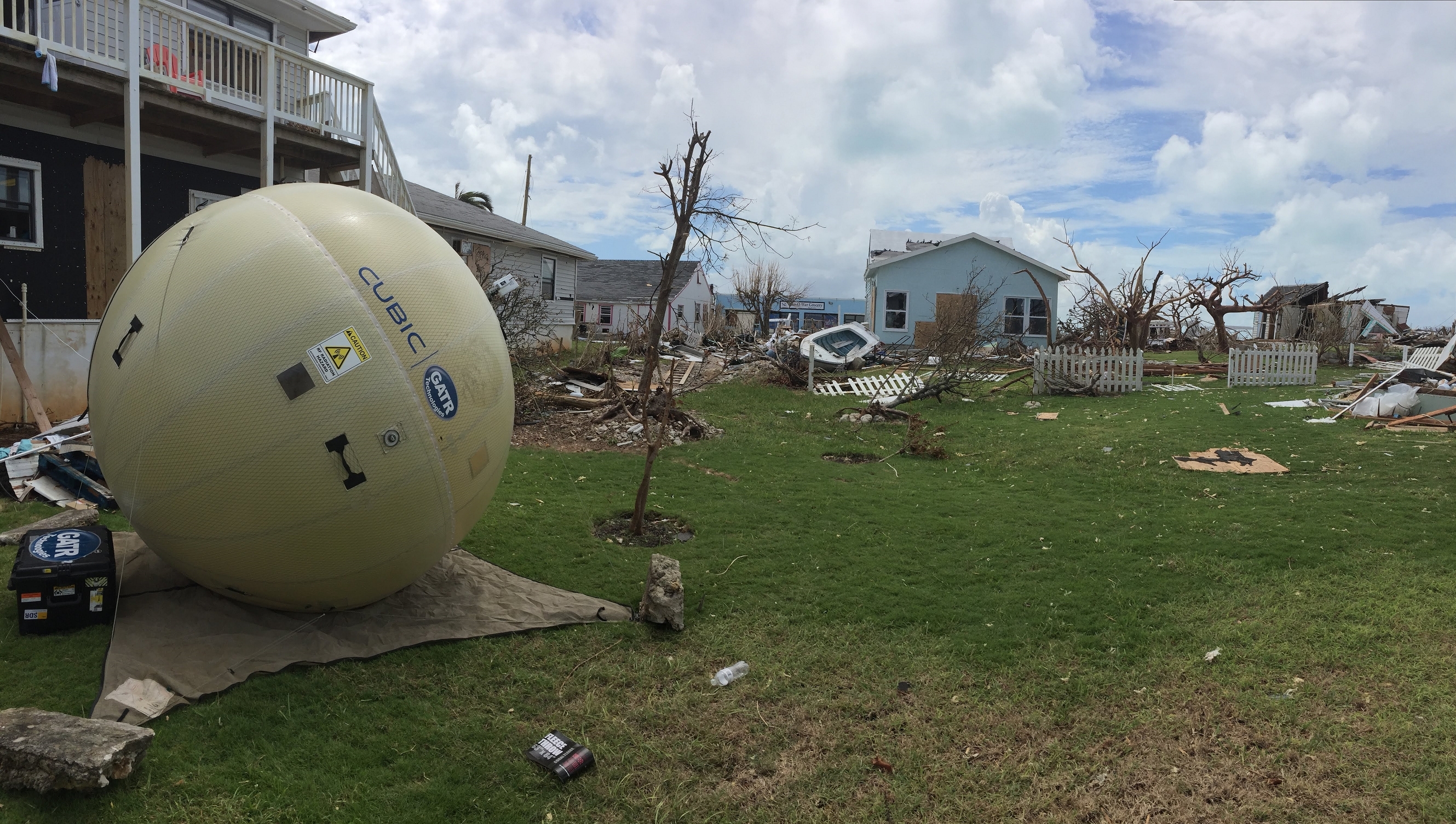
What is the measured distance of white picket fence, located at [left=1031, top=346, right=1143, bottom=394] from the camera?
17375 millimetres

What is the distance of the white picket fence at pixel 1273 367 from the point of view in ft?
61.8

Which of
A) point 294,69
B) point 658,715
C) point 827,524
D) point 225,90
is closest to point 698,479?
point 827,524

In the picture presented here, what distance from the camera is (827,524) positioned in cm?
771

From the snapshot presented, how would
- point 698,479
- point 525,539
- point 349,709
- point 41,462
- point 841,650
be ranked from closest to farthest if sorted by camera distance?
point 349,709 < point 841,650 < point 525,539 < point 41,462 < point 698,479

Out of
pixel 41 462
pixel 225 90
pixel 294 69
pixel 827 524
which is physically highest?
pixel 294 69

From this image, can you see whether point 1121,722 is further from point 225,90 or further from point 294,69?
point 294,69

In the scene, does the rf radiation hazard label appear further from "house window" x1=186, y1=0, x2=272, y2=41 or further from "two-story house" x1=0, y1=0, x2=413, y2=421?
"house window" x1=186, y1=0, x2=272, y2=41

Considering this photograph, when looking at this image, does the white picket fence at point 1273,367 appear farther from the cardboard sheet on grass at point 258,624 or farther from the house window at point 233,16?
the house window at point 233,16

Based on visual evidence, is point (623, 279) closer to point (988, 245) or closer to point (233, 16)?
point (988, 245)

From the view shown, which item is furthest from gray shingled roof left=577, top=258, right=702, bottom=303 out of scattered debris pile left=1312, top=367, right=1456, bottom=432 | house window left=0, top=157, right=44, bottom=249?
scattered debris pile left=1312, top=367, right=1456, bottom=432

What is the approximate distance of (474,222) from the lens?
22.2m

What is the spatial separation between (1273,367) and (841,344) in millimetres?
11344

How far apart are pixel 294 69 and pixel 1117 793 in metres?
15.2

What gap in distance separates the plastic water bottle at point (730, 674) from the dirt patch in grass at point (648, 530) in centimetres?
231
